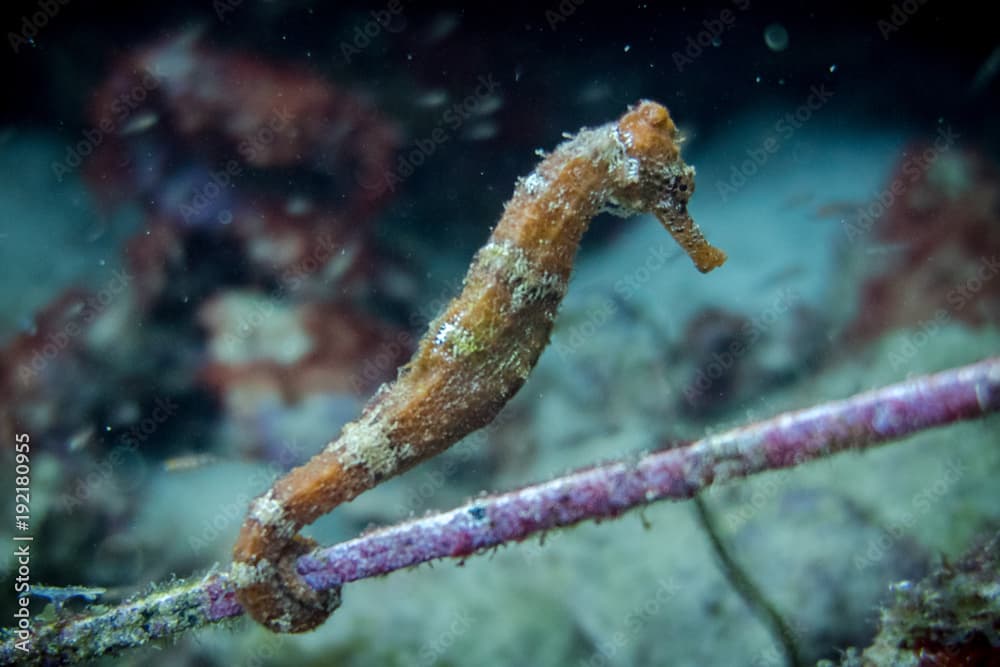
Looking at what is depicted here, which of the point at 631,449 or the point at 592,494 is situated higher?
the point at 631,449

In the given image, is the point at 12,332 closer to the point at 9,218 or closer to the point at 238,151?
the point at 9,218

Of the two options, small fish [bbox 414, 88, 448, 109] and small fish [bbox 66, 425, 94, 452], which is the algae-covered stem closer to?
small fish [bbox 414, 88, 448, 109]

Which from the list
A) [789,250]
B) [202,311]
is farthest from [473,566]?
[789,250]

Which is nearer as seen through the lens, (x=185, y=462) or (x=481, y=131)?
(x=481, y=131)

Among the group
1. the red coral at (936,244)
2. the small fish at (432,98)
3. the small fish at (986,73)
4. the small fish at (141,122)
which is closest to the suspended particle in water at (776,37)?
the red coral at (936,244)

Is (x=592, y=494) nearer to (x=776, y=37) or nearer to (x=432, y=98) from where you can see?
(x=432, y=98)

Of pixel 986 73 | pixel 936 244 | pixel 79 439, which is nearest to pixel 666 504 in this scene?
pixel 936 244

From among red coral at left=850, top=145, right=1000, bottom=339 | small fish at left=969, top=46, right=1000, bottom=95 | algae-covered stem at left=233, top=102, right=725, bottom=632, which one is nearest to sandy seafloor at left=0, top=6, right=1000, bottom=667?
red coral at left=850, top=145, right=1000, bottom=339
